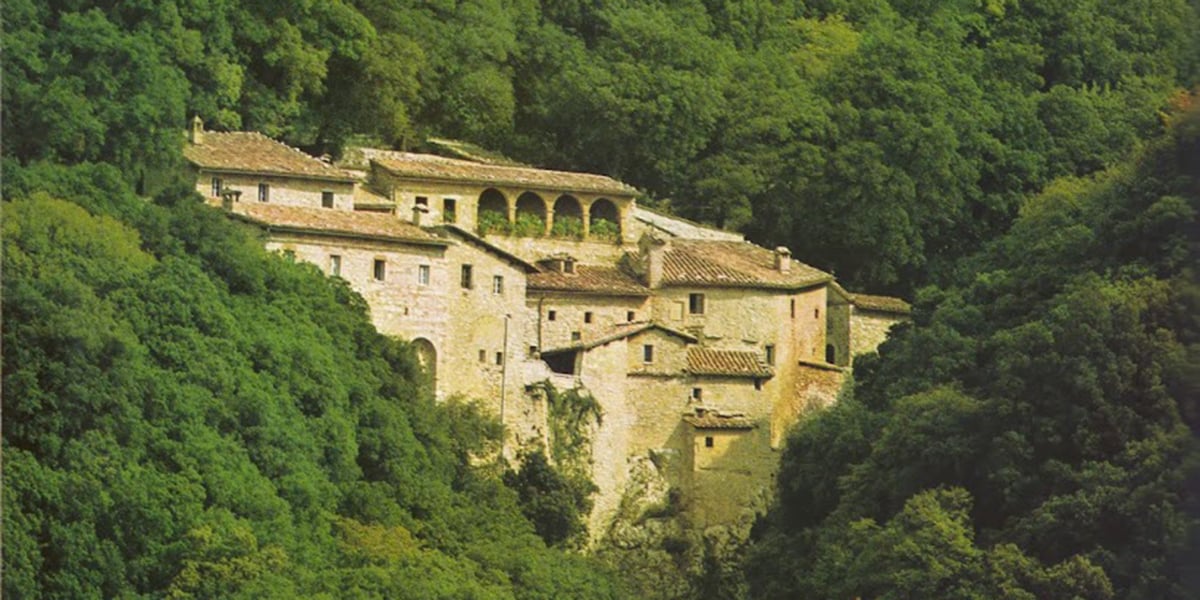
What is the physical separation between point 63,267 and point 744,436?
46.9 ft

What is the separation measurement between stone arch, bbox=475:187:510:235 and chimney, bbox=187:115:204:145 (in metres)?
5.46

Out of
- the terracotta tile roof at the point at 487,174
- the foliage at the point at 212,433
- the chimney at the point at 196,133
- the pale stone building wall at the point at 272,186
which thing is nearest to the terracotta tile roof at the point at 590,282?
the terracotta tile roof at the point at 487,174

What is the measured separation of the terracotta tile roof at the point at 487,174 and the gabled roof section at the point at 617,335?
313 cm

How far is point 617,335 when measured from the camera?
5025cm

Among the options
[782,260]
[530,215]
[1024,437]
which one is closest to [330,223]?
[530,215]

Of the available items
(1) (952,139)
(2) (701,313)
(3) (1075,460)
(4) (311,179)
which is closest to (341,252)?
(4) (311,179)

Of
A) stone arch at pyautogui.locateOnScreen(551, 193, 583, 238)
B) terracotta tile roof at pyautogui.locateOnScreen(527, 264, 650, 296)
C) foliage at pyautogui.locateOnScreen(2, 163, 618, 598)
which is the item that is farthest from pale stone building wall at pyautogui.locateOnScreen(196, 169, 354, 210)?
stone arch at pyautogui.locateOnScreen(551, 193, 583, 238)

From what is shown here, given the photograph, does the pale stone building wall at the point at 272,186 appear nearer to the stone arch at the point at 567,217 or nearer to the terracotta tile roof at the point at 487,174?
the terracotta tile roof at the point at 487,174

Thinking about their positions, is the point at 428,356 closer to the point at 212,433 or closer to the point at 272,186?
the point at 272,186

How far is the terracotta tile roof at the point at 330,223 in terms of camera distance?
46594 millimetres

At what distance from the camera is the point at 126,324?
42.4m

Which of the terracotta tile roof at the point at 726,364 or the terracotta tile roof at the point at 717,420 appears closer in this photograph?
the terracotta tile roof at the point at 717,420

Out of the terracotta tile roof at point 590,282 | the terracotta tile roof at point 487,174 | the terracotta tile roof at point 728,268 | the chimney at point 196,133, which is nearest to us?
the chimney at point 196,133

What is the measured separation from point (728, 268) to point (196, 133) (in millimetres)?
10447
